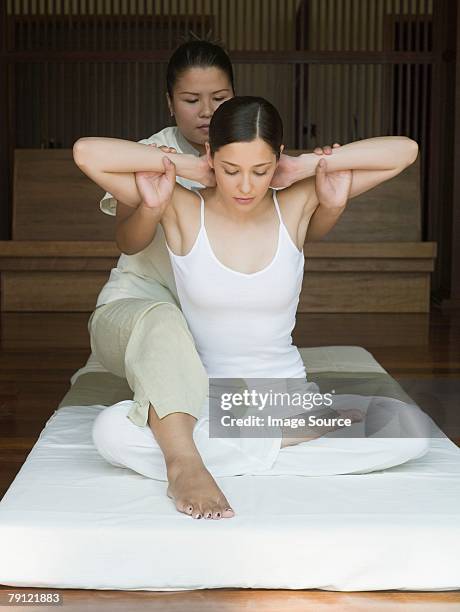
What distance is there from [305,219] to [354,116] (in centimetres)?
420

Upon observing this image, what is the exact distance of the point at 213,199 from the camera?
2244 millimetres

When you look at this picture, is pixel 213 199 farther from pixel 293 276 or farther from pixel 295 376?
pixel 295 376

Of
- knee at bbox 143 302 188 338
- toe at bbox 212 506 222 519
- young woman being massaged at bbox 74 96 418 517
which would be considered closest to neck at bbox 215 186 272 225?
young woman being massaged at bbox 74 96 418 517

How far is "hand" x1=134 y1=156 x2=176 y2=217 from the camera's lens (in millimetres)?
2184

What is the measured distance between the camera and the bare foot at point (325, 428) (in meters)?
2.23

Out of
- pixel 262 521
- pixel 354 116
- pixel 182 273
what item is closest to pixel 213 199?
pixel 182 273

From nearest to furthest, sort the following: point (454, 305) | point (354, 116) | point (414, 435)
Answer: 1. point (414, 435)
2. point (454, 305)
3. point (354, 116)

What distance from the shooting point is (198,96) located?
2564 millimetres

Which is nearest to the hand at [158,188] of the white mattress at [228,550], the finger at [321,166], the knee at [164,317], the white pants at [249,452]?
the knee at [164,317]

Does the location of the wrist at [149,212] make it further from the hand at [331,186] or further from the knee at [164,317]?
the hand at [331,186]

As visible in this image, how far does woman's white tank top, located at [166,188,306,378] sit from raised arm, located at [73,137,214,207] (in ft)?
0.41

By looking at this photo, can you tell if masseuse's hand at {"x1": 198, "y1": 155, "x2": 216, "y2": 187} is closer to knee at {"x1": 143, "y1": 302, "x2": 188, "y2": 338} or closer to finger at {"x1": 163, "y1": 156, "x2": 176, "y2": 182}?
finger at {"x1": 163, "y1": 156, "x2": 176, "y2": 182}

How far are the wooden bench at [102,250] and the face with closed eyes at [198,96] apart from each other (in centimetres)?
266

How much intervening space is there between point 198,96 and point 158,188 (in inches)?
18.1
